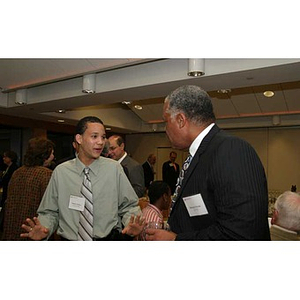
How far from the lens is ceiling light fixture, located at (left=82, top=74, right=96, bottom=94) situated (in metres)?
5.12

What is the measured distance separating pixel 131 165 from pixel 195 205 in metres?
2.75

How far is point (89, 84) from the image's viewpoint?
5.12m

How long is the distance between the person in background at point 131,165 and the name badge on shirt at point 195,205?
100 inches

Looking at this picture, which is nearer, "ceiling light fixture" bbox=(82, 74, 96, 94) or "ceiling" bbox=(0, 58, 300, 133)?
"ceiling" bbox=(0, 58, 300, 133)

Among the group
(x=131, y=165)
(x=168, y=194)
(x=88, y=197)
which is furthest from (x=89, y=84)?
(x=88, y=197)

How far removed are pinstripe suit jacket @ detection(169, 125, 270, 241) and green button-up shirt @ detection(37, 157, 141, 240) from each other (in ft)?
2.49

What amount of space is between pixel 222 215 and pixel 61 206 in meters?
1.07

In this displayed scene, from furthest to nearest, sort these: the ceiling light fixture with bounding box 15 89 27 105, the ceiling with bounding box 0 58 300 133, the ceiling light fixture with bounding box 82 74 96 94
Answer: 1. the ceiling light fixture with bounding box 15 89 27 105
2. the ceiling light fixture with bounding box 82 74 96 94
3. the ceiling with bounding box 0 58 300 133

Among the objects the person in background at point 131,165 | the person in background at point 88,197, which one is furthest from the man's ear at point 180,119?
the person in background at point 131,165

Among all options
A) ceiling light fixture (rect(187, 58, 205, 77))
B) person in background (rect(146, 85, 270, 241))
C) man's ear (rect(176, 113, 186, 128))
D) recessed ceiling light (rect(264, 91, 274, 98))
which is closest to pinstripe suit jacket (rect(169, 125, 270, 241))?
person in background (rect(146, 85, 270, 241))

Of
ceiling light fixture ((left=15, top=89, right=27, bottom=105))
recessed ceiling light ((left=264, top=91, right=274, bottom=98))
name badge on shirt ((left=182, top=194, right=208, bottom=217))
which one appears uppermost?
recessed ceiling light ((left=264, top=91, right=274, bottom=98))

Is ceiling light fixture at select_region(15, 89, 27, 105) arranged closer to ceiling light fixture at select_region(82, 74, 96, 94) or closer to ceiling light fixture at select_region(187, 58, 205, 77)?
ceiling light fixture at select_region(82, 74, 96, 94)

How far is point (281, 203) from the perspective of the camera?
2.06 m
